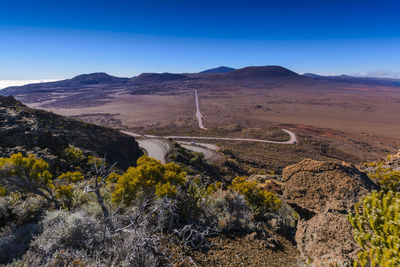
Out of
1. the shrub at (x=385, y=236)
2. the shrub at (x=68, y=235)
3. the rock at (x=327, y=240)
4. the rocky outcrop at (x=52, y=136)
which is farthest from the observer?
the rocky outcrop at (x=52, y=136)

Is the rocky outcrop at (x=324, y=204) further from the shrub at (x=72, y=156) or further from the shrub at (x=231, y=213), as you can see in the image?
the shrub at (x=72, y=156)

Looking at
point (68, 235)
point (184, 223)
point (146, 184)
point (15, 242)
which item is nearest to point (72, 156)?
point (146, 184)

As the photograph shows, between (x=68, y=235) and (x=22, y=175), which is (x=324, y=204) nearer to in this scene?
(x=68, y=235)

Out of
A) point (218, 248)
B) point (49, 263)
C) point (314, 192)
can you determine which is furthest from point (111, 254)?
point (314, 192)

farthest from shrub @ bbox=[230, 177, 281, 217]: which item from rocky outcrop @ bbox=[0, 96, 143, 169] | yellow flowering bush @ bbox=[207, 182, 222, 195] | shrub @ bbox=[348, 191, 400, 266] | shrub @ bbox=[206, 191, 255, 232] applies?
rocky outcrop @ bbox=[0, 96, 143, 169]

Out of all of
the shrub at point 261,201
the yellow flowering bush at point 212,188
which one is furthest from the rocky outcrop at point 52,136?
the shrub at point 261,201

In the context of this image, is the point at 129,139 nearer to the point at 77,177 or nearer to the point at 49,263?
the point at 77,177

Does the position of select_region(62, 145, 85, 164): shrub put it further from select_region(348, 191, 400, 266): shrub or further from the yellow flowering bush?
select_region(348, 191, 400, 266): shrub
